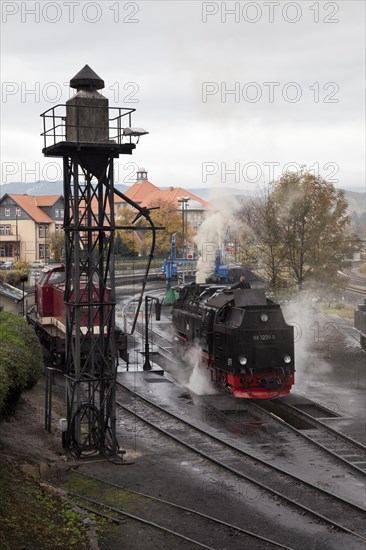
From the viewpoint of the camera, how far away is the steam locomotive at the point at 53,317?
2525cm

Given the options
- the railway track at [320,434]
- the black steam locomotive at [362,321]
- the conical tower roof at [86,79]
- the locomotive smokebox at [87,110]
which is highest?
the conical tower roof at [86,79]

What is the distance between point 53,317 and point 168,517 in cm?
1576

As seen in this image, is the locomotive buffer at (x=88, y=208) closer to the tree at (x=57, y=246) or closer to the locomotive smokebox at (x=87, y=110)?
the locomotive smokebox at (x=87, y=110)

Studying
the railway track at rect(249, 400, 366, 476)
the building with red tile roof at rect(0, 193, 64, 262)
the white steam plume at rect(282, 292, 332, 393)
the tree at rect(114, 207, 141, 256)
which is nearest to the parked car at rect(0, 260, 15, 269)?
the building with red tile roof at rect(0, 193, 64, 262)

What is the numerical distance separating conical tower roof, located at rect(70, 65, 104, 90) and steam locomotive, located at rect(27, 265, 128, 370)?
10.1 meters

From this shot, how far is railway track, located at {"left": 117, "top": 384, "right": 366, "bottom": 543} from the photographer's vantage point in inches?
→ 524

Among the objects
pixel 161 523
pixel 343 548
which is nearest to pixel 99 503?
pixel 161 523

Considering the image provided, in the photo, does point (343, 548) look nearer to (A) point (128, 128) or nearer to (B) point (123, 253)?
(A) point (128, 128)

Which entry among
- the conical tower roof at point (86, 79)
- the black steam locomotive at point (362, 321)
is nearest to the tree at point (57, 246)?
the black steam locomotive at point (362, 321)

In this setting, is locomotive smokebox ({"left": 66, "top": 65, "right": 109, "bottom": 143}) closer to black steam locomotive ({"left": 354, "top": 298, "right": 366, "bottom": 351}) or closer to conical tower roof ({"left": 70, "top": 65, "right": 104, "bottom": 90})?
conical tower roof ({"left": 70, "top": 65, "right": 104, "bottom": 90})

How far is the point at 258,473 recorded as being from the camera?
1562 cm

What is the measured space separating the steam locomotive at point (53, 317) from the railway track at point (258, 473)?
165 inches

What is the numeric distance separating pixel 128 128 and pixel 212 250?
31597mm

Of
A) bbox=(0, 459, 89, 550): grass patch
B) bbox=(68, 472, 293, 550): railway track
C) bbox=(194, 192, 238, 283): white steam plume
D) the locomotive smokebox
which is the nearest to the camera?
bbox=(0, 459, 89, 550): grass patch
